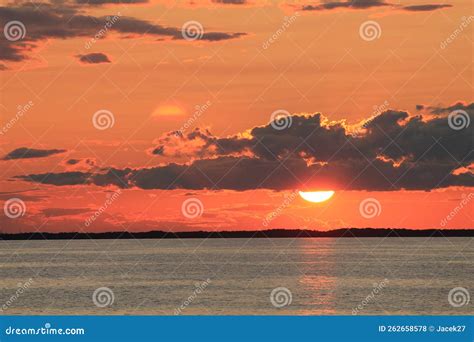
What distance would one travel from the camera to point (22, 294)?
11931 centimetres

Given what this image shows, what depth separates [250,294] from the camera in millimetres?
111125
